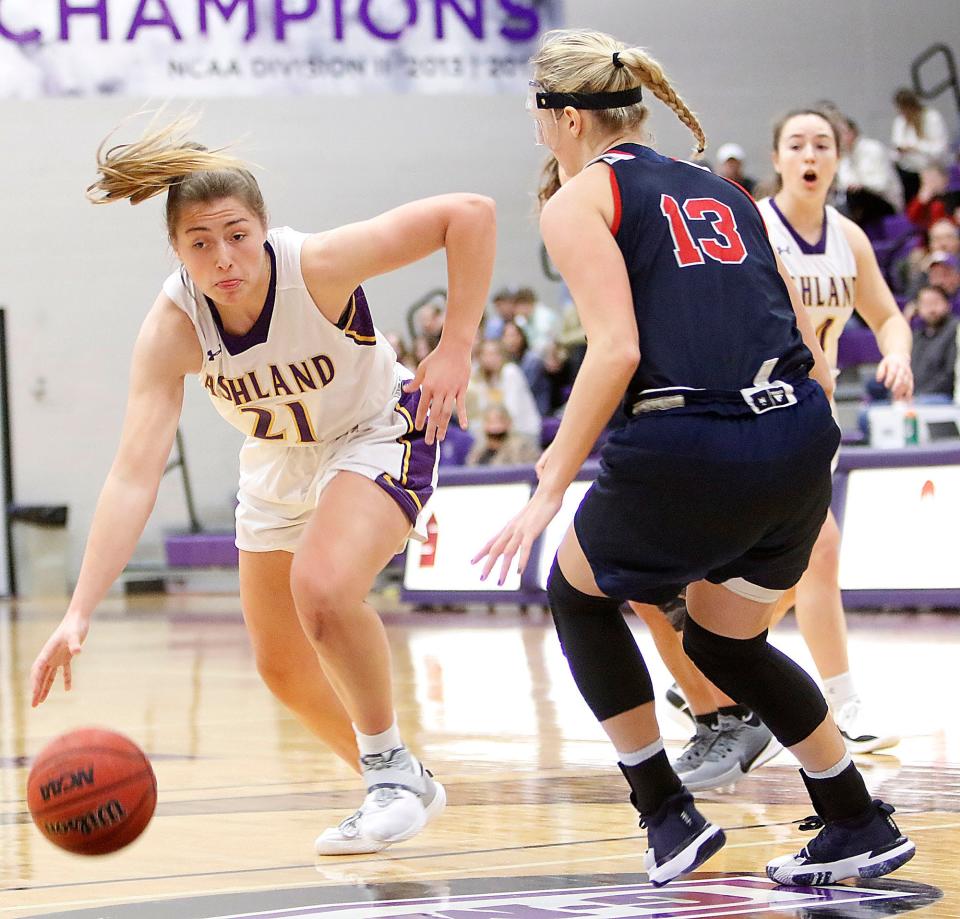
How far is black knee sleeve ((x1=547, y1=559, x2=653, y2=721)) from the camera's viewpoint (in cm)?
319

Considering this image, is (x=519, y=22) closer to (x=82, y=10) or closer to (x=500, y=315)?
(x=500, y=315)

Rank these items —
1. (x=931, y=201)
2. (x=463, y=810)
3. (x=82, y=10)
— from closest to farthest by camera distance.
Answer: (x=463, y=810)
(x=82, y=10)
(x=931, y=201)

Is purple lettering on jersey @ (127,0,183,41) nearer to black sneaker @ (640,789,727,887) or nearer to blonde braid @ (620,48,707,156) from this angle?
blonde braid @ (620,48,707,156)

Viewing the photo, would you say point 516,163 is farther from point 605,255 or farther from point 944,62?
point 605,255

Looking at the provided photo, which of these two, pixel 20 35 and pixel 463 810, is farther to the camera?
pixel 20 35

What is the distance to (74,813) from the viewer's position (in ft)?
10.9

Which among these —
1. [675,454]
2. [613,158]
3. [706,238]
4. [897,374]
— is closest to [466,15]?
[897,374]

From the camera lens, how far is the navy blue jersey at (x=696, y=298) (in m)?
3.02

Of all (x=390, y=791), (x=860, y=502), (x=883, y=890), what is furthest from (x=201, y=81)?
(x=883, y=890)

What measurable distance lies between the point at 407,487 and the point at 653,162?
1121mm

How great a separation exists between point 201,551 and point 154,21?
5.08 m

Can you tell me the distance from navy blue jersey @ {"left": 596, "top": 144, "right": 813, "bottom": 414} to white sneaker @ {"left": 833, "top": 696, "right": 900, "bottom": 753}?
7.02 ft

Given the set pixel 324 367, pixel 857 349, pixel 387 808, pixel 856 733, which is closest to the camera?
pixel 387 808

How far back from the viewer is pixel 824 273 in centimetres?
529
